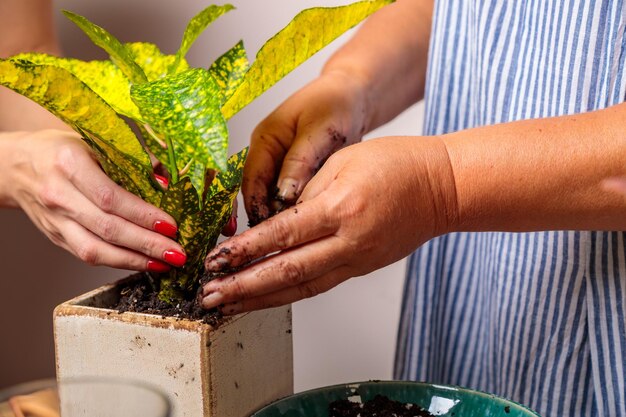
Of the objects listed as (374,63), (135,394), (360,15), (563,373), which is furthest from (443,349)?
(135,394)

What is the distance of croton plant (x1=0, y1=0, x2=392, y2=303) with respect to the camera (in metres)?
0.51

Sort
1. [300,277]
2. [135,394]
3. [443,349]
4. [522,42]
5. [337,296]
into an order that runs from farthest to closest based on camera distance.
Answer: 1. [337,296]
2. [443,349]
3. [522,42]
4. [300,277]
5. [135,394]

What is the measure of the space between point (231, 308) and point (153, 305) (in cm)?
8

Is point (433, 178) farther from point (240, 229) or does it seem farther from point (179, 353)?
point (240, 229)

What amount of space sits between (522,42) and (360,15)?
9.4 inches

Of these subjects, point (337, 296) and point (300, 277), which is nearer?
point (300, 277)

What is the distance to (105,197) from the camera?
0.61 metres

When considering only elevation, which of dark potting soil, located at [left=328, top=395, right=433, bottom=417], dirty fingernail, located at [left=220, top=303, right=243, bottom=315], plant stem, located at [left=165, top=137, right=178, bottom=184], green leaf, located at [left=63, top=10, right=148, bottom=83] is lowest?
dark potting soil, located at [left=328, top=395, right=433, bottom=417]

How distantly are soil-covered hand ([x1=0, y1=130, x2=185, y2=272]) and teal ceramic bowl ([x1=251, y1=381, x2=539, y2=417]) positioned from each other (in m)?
0.14

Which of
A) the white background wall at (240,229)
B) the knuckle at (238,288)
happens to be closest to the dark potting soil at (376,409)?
the knuckle at (238,288)

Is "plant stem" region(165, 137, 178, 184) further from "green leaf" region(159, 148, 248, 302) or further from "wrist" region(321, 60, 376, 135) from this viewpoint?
"wrist" region(321, 60, 376, 135)

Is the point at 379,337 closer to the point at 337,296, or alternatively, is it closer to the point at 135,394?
the point at 337,296

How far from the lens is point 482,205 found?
0.59 meters

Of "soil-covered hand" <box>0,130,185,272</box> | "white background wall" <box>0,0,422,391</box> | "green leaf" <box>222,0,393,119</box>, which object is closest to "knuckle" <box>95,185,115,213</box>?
"soil-covered hand" <box>0,130,185,272</box>
